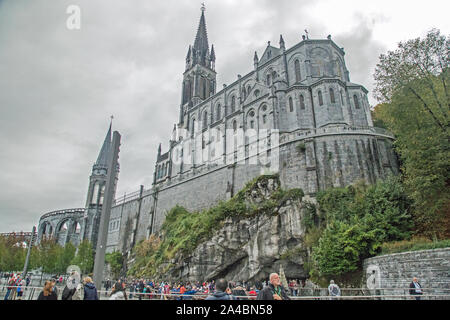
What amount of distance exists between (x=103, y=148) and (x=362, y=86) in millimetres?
50198

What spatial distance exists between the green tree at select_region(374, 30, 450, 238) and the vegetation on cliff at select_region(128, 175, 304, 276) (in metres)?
8.97

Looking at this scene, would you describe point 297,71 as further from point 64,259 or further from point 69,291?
point 64,259

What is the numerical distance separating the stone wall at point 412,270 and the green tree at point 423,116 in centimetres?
323

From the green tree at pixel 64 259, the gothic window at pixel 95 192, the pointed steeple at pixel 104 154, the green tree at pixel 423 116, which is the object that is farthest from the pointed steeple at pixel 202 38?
the green tree at pixel 423 116

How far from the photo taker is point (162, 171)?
53844 millimetres

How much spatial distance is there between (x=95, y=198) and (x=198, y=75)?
105ft

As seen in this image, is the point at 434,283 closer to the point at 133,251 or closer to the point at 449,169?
the point at 449,169

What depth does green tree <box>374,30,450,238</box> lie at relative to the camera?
53.0 feet

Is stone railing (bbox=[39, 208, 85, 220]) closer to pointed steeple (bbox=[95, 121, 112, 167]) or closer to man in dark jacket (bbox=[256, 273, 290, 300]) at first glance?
pointed steeple (bbox=[95, 121, 112, 167])

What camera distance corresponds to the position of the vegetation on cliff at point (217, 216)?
80.9ft

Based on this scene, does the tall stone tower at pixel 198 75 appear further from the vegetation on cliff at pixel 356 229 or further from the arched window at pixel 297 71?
the vegetation on cliff at pixel 356 229

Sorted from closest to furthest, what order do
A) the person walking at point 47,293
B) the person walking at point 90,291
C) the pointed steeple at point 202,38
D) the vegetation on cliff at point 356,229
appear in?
the person walking at point 90,291 < the person walking at point 47,293 < the vegetation on cliff at point 356,229 < the pointed steeple at point 202,38

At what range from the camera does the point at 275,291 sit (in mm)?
5637
